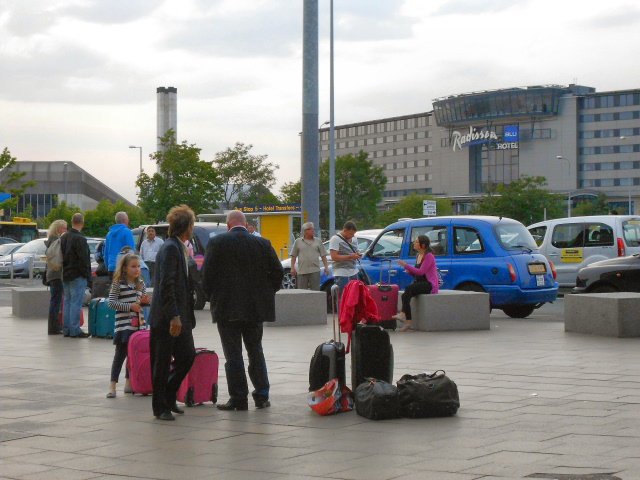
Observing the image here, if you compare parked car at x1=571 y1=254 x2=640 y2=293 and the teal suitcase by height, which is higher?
parked car at x1=571 y1=254 x2=640 y2=293

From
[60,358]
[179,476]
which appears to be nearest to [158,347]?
[179,476]

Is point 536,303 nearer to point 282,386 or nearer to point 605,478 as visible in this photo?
point 282,386

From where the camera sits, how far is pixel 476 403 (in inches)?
330

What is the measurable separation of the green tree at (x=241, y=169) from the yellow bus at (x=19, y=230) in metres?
26.8

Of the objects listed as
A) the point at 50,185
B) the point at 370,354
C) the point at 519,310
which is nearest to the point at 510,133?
the point at 50,185

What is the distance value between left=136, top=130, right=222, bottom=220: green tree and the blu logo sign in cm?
8773

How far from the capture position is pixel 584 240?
2266cm

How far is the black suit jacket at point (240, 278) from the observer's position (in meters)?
8.30

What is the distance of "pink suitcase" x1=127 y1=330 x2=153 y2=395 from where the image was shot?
912 cm

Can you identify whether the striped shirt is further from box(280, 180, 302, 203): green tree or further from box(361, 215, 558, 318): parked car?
box(280, 180, 302, 203): green tree

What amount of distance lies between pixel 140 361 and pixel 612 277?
385 inches

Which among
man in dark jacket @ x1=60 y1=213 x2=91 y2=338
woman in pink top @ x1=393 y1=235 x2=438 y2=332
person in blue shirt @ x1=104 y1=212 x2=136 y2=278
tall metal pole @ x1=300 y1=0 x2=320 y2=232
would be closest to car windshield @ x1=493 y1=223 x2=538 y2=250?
woman in pink top @ x1=393 y1=235 x2=438 y2=332

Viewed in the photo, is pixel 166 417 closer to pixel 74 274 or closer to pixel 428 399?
pixel 428 399

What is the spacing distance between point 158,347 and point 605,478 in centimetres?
374
